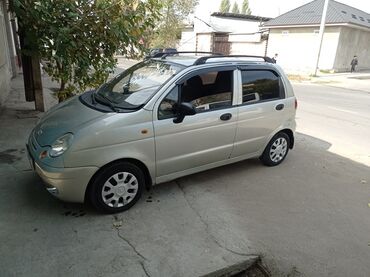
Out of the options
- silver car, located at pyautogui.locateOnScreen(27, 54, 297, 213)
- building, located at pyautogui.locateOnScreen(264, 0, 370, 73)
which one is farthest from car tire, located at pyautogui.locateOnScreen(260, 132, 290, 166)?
building, located at pyautogui.locateOnScreen(264, 0, 370, 73)

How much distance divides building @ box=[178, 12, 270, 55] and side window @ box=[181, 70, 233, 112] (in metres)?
27.4

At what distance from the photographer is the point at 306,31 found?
2522 cm

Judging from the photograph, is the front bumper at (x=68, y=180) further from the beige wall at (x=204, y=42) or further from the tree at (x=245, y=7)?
the tree at (x=245, y=7)

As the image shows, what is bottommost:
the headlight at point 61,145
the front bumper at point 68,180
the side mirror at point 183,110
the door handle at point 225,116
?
the front bumper at point 68,180

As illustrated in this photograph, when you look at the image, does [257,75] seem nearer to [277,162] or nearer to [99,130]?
[277,162]

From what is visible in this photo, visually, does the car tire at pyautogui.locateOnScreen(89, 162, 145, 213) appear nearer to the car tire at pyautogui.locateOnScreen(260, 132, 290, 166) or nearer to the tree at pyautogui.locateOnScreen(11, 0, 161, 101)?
the car tire at pyautogui.locateOnScreen(260, 132, 290, 166)

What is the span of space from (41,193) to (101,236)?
46.9 inches

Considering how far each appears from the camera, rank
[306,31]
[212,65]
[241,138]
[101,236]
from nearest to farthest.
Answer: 1. [101,236]
2. [212,65]
3. [241,138]
4. [306,31]

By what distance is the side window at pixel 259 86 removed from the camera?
14.1ft

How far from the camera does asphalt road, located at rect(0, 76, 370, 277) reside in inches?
110

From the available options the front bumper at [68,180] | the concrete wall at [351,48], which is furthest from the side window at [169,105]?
the concrete wall at [351,48]

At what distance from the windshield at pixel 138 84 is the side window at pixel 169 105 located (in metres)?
0.17

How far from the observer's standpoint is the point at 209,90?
401cm

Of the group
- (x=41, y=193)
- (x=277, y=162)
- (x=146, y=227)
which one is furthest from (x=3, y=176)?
(x=277, y=162)
